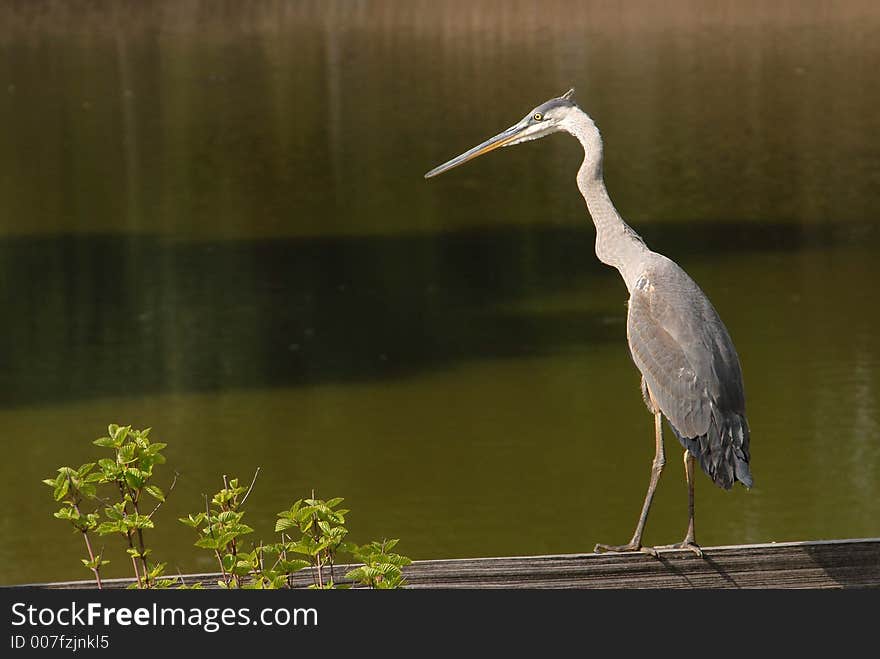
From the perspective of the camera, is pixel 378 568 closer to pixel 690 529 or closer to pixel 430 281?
pixel 690 529

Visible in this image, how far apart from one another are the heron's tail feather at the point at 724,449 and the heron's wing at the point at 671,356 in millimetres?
26

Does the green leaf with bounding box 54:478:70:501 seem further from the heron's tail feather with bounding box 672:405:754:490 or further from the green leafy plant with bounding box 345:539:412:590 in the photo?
the heron's tail feather with bounding box 672:405:754:490

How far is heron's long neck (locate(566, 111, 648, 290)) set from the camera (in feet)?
14.3

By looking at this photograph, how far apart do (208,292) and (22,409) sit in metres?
2.90

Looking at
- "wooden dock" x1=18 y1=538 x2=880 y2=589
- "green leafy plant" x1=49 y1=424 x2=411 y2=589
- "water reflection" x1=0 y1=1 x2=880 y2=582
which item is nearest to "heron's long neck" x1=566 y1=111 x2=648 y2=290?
"wooden dock" x1=18 y1=538 x2=880 y2=589

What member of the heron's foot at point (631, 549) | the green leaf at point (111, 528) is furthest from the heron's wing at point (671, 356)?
the green leaf at point (111, 528)

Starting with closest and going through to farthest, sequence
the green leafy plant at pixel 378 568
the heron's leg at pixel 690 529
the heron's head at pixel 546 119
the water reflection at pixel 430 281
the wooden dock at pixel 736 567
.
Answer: the green leafy plant at pixel 378 568, the wooden dock at pixel 736 567, the heron's leg at pixel 690 529, the heron's head at pixel 546 119, the water reflection at pixel 430 281

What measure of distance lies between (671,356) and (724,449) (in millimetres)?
299

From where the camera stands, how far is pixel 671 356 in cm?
403

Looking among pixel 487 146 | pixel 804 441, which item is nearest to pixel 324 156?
pixel 804 441

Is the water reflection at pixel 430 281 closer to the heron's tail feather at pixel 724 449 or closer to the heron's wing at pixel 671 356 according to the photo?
the heron's wing at pixel 671 356

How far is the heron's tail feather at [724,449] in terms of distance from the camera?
3865mm

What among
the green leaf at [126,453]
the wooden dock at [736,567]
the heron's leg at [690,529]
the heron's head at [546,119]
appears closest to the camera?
the green leaf at [126,453]

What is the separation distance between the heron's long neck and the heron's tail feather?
0.58 meters
